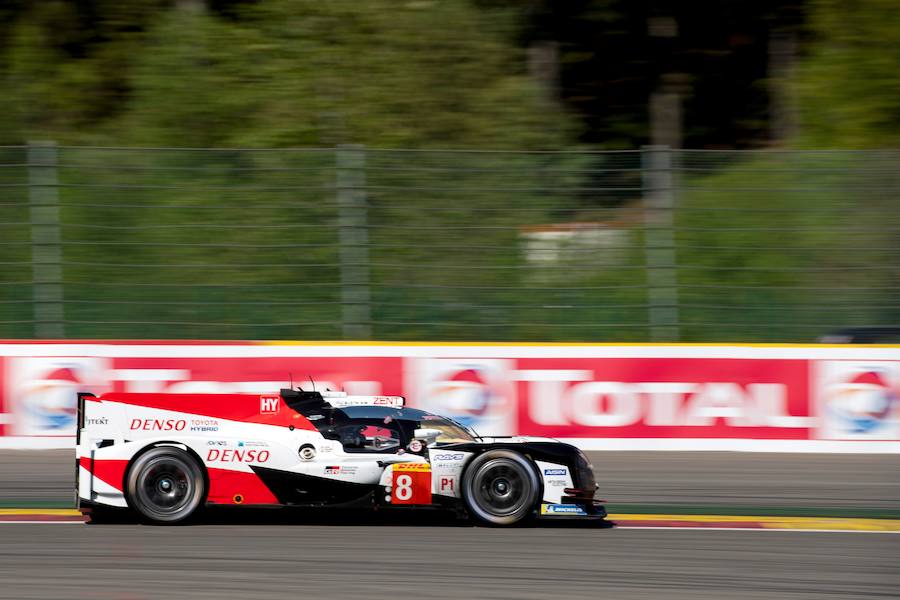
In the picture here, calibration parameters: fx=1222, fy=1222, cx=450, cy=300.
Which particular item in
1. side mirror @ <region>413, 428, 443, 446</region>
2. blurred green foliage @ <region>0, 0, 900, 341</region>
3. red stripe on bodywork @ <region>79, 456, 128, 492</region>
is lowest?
red stripe on bodywork @ <region>79, 456, 128, 492</region>

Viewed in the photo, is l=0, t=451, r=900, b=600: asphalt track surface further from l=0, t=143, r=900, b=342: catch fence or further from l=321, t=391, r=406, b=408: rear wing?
l=0, t=143, r=900, b=342: catch fence

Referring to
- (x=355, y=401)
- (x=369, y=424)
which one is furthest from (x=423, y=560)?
(x=355, y=401)

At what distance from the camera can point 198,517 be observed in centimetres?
841

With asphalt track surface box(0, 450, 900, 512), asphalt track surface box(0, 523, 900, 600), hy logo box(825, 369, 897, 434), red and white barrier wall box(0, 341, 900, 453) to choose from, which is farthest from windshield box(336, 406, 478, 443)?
hy logo box(825, 369, 897, 434)

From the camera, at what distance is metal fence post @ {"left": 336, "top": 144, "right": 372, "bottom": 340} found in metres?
12.8

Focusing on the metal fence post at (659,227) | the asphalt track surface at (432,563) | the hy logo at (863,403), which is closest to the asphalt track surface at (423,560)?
the asphalt track surface at (432,563)

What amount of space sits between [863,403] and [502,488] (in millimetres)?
4933

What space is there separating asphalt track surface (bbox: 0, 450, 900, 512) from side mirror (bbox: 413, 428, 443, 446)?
5.70 ft

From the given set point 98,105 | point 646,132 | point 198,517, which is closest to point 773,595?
point 198,517

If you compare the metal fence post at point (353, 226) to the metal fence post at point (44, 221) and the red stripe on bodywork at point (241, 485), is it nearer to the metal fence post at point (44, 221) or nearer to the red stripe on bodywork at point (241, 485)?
the metal fence post at point (44, 221)

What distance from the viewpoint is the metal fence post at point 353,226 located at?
12773 millimetres

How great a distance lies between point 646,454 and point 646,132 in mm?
16089

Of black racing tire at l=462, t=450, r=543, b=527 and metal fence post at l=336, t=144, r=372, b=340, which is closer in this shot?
black racing tire at l=462, t=450, r=543, b=527

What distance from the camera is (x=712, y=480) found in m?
10.5
